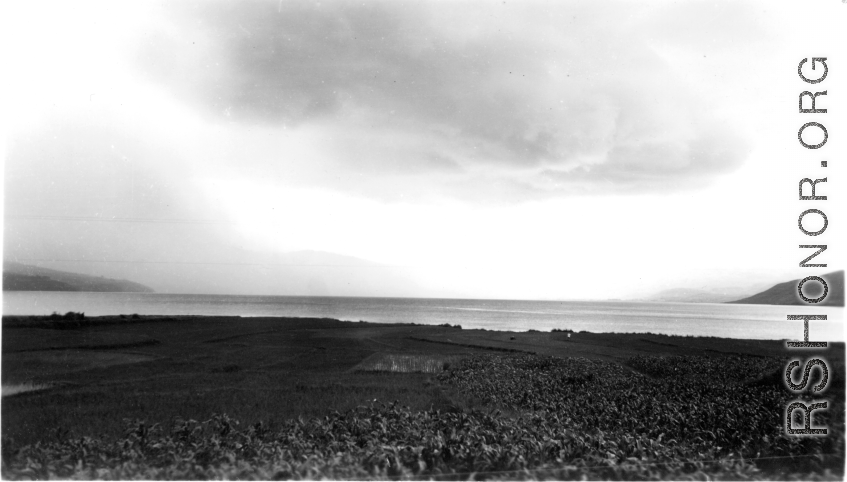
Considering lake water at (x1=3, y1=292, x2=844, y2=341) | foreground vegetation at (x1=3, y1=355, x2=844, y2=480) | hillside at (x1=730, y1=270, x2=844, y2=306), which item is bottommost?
foreground vegetation at (x1=3, y1=355, x2=844, y2=480)

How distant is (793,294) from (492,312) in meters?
4.37

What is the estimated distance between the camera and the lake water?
251 inches

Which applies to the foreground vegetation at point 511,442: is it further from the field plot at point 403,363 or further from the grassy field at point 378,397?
the field plot at point 403,363

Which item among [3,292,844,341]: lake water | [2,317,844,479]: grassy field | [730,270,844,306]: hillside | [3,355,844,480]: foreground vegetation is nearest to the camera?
[3,355,844,480]: foreground vegetation

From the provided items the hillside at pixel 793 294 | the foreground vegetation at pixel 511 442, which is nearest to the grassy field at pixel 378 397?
the foreground vegetation at pixel 511 442

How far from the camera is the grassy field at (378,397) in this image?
478 centimetres

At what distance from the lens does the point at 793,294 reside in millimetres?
6301

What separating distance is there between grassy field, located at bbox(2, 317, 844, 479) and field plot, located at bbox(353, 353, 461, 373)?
0.02 m

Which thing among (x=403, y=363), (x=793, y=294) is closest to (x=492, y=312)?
(x=403, y=363)

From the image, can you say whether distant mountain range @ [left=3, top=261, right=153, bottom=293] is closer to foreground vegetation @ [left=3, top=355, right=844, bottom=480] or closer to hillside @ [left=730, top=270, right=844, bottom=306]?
foreground vegetation @ [left=3, top=355, right=844, bottom=480]

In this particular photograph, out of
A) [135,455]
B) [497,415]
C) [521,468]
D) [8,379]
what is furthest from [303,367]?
[8,379]

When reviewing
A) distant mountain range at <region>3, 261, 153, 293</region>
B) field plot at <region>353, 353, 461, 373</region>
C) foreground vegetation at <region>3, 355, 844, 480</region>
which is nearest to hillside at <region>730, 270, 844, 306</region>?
foreground vegetation at <region>3, 355, 844, 480</region>

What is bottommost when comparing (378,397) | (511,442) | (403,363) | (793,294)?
(511,442)

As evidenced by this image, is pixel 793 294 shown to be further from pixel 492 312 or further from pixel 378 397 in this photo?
pixel 378 397
